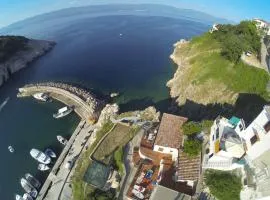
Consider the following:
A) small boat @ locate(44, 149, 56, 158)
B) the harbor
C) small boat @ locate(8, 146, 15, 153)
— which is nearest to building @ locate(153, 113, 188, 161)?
the harbor

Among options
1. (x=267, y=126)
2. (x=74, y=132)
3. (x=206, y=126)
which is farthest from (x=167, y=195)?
(x=74, y=132)

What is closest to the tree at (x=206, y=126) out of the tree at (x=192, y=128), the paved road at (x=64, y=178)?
the tree at (x=192, y=128)

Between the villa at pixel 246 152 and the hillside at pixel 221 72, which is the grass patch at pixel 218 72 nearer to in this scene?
the hillside at pixel 221 72

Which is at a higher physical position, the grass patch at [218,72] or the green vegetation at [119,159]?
the grass patch at [218,72]

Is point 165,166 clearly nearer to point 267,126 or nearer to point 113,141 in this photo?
point 113,141

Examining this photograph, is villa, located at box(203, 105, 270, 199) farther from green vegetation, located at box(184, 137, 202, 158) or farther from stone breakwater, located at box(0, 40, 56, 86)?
stone breakwater, located at box(0, 40, 56, 86)

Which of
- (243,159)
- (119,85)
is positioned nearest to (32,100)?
(119,85)

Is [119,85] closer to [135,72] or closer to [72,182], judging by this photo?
[135,72]
